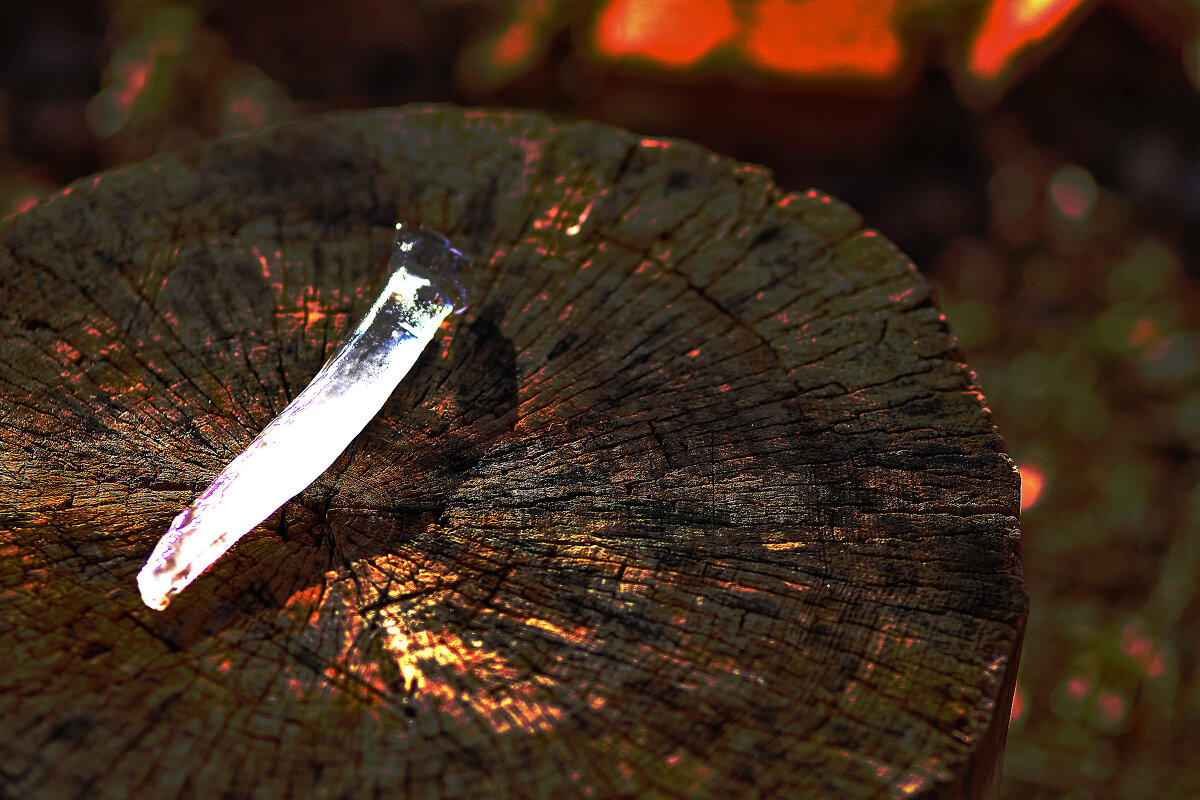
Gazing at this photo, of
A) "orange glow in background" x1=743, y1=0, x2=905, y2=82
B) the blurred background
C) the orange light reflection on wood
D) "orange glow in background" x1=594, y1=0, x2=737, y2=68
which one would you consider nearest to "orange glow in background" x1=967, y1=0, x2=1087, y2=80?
the blurred background

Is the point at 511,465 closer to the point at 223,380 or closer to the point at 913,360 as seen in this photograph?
the point at 223,380

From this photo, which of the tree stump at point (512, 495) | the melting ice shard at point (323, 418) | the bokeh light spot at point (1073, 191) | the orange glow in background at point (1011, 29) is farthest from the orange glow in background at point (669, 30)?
the melting ice shard at point (323, 418)

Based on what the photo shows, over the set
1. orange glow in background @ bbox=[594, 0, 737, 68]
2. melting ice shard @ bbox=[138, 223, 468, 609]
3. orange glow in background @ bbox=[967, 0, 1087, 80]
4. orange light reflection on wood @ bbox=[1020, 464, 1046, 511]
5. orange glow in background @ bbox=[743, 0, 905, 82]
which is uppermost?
orange glow in background @ bbox=[967, 0, 1087, 80]

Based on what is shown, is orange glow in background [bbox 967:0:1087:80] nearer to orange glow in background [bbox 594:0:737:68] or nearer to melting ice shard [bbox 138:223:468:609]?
orange glow in background [bbox 594:0:737:68]

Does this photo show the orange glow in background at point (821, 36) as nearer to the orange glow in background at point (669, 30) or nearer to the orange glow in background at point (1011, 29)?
the orange glow in background at point (669, 30)

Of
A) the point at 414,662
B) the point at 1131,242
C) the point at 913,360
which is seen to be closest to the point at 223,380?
the point at 414,662

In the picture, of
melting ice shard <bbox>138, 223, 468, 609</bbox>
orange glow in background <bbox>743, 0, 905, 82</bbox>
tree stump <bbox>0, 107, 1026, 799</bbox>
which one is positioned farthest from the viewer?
orange glow in background <bbox>743, 0, 905, 82</bbox>

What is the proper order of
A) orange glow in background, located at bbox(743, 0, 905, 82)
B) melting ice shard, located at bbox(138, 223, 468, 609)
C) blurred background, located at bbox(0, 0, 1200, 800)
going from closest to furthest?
melting ice shard, located at bbox(138, 223, 468, 609), blurred background, located at bbox(0, 0, 1200, 800), orange glow in background, located at bbox(743, 0, 905, 82)
